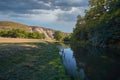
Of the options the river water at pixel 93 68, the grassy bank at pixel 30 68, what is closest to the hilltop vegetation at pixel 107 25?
the river water at pixel 93 68

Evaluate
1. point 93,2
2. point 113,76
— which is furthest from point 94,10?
point 113,76

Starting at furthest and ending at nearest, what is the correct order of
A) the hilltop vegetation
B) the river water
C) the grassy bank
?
the hilltop vegetation
the river water
the grassy bank

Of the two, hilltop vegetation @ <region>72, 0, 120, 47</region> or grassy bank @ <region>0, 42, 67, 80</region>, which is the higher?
hilltop vegetation @ <region>72, 0, 120, 47</region>

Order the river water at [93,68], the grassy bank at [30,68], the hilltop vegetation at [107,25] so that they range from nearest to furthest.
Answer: the grassy bank at [30,68], the river water at [93,68], the hilltop vegetation at [107,25]

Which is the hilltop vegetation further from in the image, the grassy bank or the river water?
the grassy bank

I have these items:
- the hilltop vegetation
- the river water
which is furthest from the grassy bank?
the hilltop vegetation

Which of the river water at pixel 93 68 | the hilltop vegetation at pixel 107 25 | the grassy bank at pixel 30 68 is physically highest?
the hilltop vegetation at pixel 107 25

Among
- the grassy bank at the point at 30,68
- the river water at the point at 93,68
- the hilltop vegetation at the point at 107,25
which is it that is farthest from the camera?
the hilltop vegetation at the point at 107,25

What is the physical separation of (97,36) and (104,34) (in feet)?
17.7

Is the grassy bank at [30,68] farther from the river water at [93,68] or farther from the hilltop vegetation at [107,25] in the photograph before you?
the hilltop vegetation at [107,25]

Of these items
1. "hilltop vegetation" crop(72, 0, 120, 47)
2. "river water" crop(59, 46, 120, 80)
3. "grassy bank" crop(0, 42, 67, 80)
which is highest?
"hilltop vegetation" crop(72, 0, 120, 47)

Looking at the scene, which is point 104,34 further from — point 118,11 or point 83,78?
point 83,78

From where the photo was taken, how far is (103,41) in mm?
75812

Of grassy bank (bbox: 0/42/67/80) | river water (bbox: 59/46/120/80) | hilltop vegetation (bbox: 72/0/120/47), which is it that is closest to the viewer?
grassy bank (bbox: 0/42/67/80)
